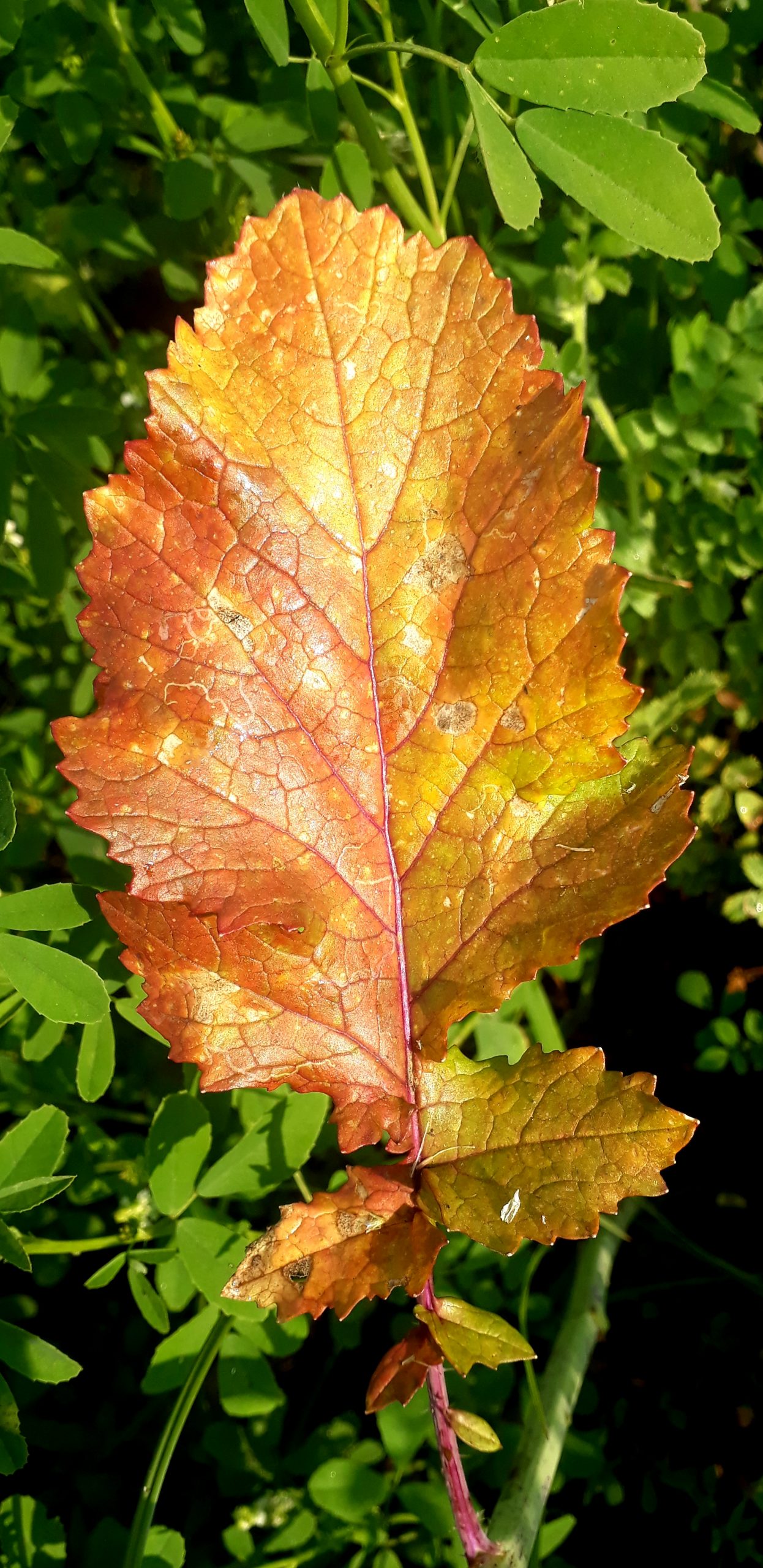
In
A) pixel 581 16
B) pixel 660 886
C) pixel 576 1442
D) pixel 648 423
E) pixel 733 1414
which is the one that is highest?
pixel 581 16

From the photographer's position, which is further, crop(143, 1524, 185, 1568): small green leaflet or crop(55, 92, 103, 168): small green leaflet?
crop(55, 92, 103, 168): small green leaflet

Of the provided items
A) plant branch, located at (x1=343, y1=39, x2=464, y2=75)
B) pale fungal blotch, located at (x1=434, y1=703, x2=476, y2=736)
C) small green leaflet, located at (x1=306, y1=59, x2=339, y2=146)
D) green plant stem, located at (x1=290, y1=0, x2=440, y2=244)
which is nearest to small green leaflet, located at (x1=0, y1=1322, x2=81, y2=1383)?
pale fungal blotch, located at (x1=434, y1=703, x2=476, y2=736)

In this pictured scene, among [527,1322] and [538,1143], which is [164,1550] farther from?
[538,1143]

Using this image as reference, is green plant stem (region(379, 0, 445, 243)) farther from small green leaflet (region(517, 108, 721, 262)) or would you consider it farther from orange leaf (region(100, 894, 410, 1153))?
orange leaf (region(100, 894, 410, 1153))

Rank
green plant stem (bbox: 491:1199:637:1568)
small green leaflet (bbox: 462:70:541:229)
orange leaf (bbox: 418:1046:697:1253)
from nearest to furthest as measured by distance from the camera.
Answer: orange leaf (bbox: 418:1046:697:1253)
small green leaflet (bbox: 462:70:541:229)
green plant stem (bbox: 491:1199:637:1568)

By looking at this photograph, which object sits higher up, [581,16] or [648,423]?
[581,16]

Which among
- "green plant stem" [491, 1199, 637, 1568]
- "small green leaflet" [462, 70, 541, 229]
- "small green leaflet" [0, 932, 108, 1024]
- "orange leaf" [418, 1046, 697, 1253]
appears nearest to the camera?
"orange leaf" [418, 1046, 697, 1253]

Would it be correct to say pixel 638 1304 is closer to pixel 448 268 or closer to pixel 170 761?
pixel 170 761

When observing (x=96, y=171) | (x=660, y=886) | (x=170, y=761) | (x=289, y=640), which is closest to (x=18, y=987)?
(x=170, y=761)
